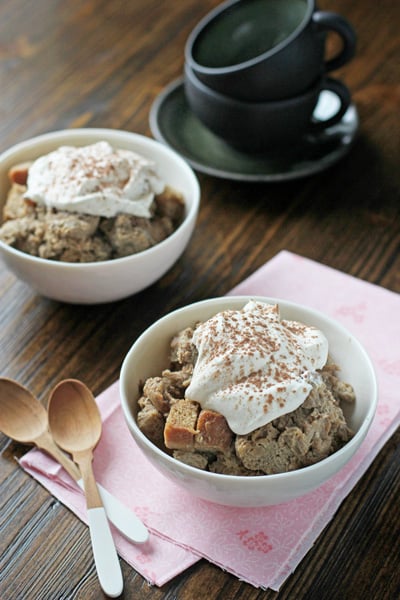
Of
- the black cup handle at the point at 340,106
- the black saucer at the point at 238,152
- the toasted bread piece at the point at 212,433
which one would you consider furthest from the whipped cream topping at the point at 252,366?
the black cup handle at the point at 340,106

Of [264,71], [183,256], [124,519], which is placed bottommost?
[183,256]

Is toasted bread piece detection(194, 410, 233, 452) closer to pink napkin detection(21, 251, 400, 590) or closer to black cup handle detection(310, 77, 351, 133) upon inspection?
pink napkin detection(21, 251, 400, 590)

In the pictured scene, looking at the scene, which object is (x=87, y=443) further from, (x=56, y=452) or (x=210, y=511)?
(x=210, y=511)

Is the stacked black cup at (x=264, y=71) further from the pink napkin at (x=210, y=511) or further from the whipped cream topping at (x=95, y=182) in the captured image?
the pink napkin at (x=210, y=511)

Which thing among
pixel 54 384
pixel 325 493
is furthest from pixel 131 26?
pixel 325 493

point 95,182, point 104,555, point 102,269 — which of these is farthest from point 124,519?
point 95,182

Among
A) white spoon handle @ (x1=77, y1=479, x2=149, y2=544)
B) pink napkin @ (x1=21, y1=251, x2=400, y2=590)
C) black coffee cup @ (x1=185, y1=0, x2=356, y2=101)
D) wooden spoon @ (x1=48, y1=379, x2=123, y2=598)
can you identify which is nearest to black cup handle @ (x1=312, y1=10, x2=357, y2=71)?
black coffee cup @ (x1=185, y1=0, x2=356, y2=101)

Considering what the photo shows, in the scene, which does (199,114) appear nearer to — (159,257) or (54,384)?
(159,257)

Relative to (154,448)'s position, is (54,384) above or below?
below
